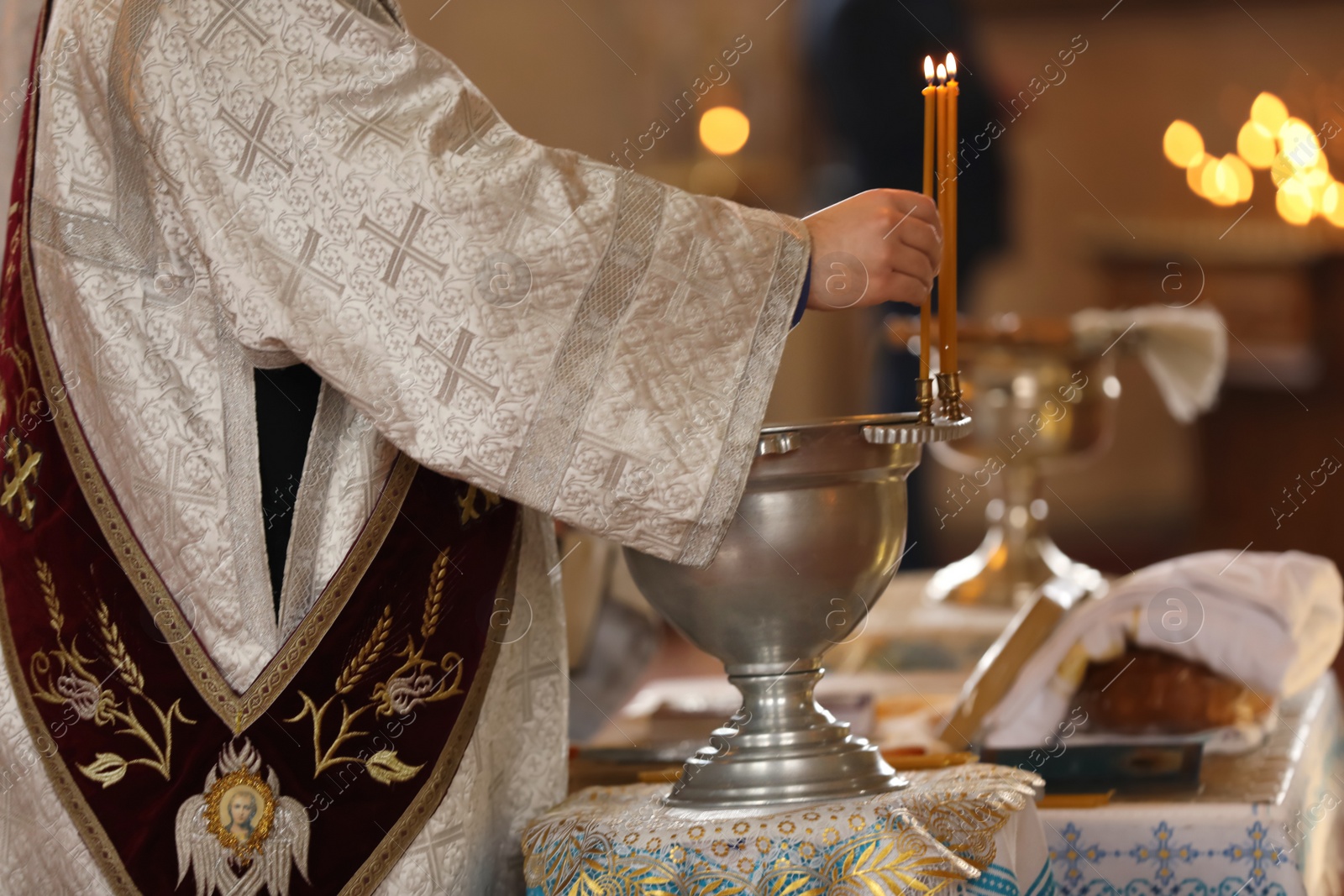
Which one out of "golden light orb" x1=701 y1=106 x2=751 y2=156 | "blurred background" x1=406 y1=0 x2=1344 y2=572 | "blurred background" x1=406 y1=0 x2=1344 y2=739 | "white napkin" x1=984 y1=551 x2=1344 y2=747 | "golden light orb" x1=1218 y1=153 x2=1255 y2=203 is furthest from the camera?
"golden light orb" x1=701 y1=106 x2=751 y2=156

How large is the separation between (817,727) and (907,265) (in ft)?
1.07

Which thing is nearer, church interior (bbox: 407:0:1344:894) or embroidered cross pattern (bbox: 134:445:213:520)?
embroidered cross pattern (bbox: 134:445:213:520)

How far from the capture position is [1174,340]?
2330 mm

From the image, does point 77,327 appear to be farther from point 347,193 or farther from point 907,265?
point 907,265

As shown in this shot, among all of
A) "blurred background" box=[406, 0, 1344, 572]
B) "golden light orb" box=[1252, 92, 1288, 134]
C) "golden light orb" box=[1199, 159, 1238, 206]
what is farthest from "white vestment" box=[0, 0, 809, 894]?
"blurred background" box=[406, 0, 1344, 572]

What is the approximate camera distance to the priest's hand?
3.43 feet

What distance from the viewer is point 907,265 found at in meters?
1.05

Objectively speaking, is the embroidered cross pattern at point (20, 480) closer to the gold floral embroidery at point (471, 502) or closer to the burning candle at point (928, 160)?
the gold floral embroidery at point (471, 502)

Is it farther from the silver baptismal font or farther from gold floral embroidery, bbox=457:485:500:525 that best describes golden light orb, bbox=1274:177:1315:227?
gold floral embroidery, bbox=457:485:500:525

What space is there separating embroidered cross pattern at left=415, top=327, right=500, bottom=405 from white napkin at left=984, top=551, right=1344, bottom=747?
2.33ft

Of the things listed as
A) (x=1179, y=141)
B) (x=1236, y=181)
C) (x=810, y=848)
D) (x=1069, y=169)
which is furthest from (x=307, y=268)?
(x=1179, y=141)

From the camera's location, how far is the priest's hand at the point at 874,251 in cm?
104

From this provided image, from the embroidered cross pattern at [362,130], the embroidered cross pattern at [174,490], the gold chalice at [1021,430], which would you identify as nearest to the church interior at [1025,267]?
the gold chalice at [1021,430]

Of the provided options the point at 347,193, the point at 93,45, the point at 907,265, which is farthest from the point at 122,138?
the point at 907,265
